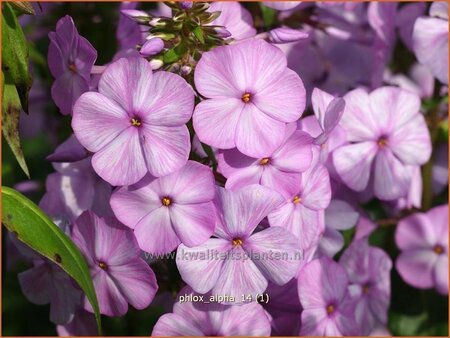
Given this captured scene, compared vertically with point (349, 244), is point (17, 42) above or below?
above

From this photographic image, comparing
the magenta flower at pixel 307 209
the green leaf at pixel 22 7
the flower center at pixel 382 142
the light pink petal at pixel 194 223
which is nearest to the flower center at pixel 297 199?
the magenta flower at pixel 307 209

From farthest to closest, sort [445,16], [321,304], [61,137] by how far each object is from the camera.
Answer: [61,137]
[445,16]
[321,304]

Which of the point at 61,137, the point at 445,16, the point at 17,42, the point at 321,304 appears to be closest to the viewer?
the point at 17,42

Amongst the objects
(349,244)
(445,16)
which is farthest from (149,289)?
(445,16)

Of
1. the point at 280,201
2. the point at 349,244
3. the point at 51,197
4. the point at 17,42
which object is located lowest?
the point at 349,244

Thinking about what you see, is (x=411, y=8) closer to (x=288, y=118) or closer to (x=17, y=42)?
(x=288, y=118)
